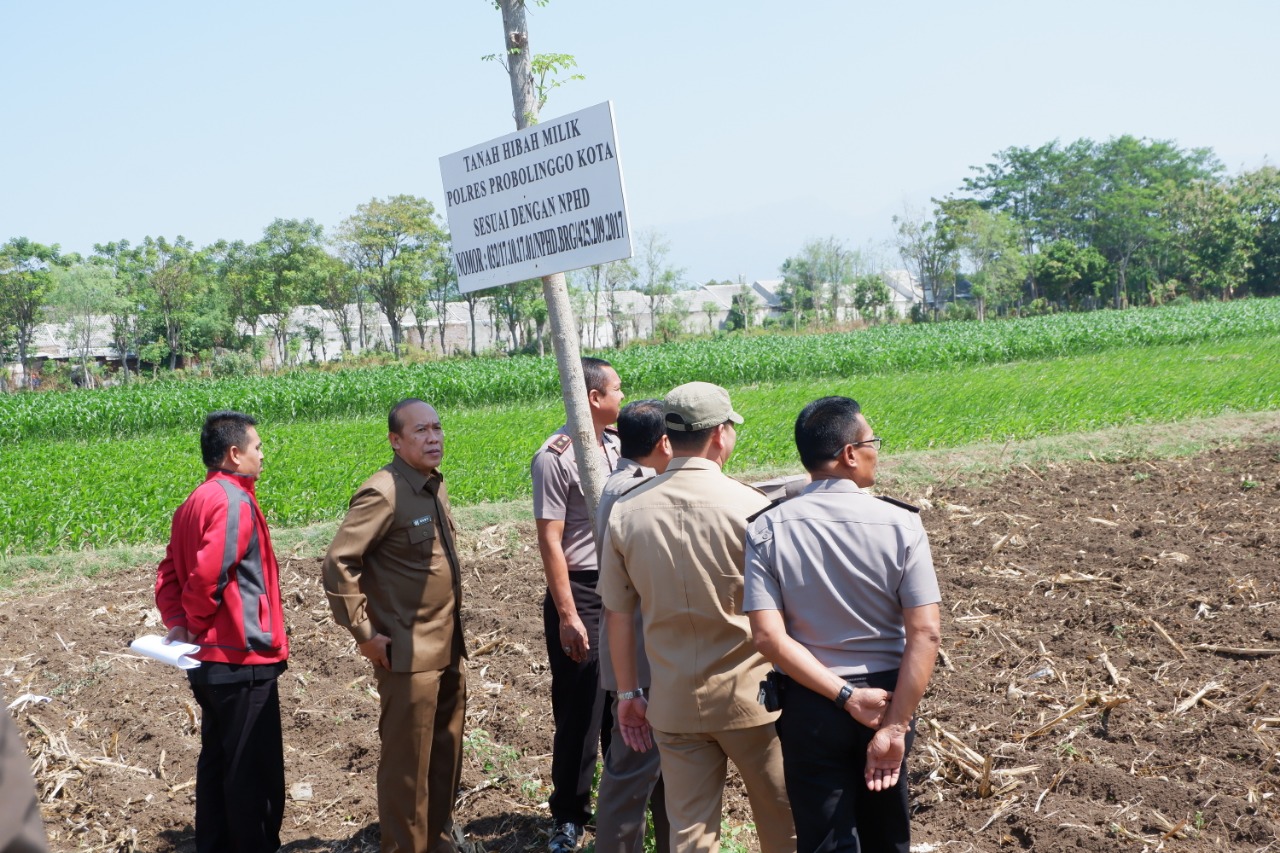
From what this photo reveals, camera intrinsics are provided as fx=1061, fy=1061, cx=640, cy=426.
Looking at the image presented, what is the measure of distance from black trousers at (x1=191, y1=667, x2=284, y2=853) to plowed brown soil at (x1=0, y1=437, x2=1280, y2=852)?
0.60 metres

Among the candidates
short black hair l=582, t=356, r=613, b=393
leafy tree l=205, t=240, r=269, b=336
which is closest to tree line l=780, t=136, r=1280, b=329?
leafy tree l=205, t=240, r=269, b=336

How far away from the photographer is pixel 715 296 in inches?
3829

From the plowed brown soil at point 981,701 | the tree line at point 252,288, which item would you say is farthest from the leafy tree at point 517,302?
the plowed brown soil at point 981,701

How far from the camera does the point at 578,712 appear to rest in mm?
4840

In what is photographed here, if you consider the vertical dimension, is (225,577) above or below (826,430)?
below

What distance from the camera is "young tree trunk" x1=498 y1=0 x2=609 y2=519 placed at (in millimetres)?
4094

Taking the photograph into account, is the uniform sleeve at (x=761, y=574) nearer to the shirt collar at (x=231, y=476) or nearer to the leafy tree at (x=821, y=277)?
the shirt collar at (x=231, y=476)

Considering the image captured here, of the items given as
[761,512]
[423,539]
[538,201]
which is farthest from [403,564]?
[761,512]

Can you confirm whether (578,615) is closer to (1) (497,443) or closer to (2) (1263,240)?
(1) (497,443)

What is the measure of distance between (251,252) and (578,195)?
61235 mm

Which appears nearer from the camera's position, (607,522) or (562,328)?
(607,522)

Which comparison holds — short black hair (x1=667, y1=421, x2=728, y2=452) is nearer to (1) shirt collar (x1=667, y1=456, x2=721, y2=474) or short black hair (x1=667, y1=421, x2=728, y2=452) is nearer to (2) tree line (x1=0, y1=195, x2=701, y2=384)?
(1) shirt collar (x1=667, y1=456, x2=721, y2=474)

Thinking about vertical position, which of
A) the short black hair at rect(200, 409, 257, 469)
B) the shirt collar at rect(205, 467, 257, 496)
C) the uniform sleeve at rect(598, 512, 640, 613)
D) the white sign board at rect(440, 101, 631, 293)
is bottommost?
the uniform sleeve at rect(598, 512, 640, 613)

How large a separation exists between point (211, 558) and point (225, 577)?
4.4 inches
